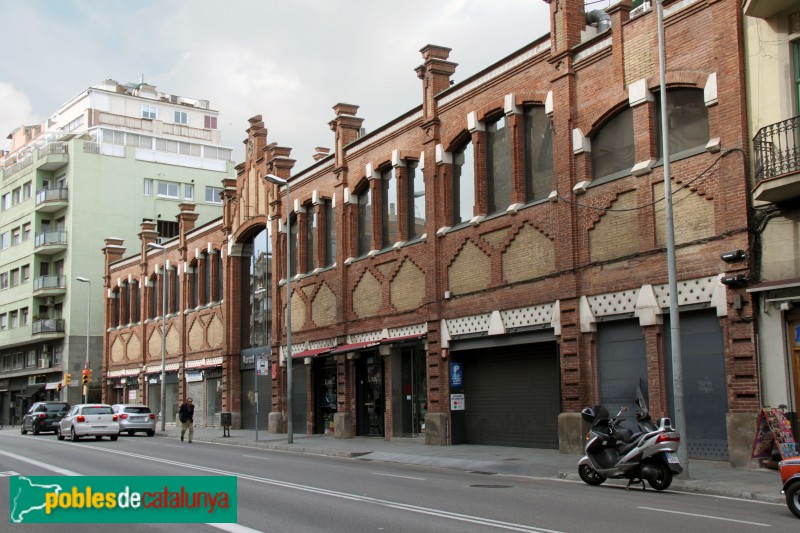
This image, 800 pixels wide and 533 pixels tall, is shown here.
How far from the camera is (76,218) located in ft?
211

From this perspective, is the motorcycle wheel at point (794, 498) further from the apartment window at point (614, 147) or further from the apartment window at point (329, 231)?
the apartment window at point (329, 231)

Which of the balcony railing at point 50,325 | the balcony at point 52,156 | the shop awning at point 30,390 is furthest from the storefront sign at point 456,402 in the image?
the balcony at point 52,156

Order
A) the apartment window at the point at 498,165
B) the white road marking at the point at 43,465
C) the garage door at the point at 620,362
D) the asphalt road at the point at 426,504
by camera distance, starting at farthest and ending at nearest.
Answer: the apartment window at the point at 498,165, the garage door at the point at 620,362, the white road marking at the point at 43,465, the asphalt road at the point at 426,504

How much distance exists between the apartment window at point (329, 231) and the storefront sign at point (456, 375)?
9.52 metres

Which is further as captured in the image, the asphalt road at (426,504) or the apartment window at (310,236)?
the apartment window at (310,236)

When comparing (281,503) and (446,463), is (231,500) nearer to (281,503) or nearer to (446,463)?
(281,503)

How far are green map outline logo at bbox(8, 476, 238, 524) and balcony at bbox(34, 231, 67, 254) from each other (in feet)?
189

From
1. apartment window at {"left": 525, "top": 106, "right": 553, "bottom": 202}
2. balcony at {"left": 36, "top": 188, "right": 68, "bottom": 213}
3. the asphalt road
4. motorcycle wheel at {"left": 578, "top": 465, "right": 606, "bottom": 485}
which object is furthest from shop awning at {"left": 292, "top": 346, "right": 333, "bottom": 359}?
balcony at {"left": 36, "top": 188, "right": 68, "bottom": 213}

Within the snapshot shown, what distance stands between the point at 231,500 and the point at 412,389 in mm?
19738

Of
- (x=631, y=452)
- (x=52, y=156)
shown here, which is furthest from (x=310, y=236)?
(x=52, y=156)

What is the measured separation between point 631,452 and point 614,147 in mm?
9461

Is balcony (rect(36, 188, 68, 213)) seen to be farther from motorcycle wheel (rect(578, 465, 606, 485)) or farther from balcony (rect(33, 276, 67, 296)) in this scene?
motorcycle wheel (rect(578, 465, 606, 485))

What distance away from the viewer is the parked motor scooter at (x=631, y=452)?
14828mm

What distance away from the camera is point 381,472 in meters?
19.2
